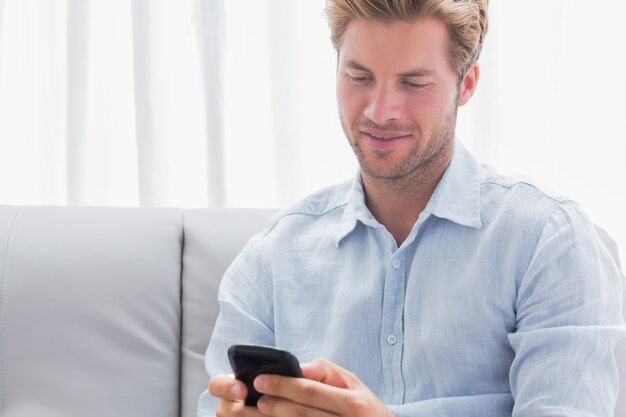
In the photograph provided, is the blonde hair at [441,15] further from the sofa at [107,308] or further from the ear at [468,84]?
the sofa at [107,308]

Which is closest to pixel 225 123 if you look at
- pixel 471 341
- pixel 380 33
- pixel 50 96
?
pixel 50 96

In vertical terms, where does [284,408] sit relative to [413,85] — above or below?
below

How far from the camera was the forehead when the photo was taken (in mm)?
1336

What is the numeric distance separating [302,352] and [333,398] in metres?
0.33

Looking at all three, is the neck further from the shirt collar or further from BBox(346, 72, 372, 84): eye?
BBox(346, 72, 372, 84): eye

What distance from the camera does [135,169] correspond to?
6.75ft

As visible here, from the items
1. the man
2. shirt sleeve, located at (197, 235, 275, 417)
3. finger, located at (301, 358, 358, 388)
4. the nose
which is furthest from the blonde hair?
finger, located at (301, 358, 358, 388)

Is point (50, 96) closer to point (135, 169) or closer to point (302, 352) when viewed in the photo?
point (135, 169)

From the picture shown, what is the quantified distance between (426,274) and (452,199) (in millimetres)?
124

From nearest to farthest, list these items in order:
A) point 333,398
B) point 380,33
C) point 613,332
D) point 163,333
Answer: point 333,398 < point 613,332 < point 380,33 < point 163,333

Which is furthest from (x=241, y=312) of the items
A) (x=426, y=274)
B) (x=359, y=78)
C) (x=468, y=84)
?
(x=468, y=84)

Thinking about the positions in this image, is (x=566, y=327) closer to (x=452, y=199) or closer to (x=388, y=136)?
(x=452, y=199)

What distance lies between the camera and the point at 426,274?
1.34 metres

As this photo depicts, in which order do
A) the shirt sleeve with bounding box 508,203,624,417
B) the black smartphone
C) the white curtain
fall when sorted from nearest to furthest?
the black smartphone, the shirt sleeve with bounding box 508,203,624,417, the white curtain
